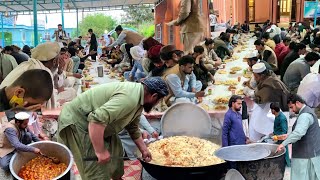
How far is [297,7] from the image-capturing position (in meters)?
30.2

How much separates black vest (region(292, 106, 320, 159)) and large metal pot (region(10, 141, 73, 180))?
274 cm

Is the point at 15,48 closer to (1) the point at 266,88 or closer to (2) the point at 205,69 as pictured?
(2) the point at 205,69

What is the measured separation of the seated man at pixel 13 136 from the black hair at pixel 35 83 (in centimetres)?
372

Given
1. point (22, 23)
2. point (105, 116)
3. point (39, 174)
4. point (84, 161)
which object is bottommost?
point (39, 174)

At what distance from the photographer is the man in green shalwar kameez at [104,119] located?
135 inches

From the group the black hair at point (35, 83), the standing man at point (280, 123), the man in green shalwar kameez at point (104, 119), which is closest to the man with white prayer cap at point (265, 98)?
the standing man at point (280, 123)

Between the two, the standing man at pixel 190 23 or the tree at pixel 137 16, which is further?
the tree at pixel 137 16

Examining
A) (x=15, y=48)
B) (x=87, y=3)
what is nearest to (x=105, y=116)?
(x=15, y=48)

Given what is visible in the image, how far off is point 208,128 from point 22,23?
138 feet

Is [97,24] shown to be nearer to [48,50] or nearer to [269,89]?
[269,89]

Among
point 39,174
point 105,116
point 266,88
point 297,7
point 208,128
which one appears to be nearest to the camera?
point 105,116

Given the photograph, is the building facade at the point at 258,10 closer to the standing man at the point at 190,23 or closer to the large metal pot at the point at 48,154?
the standing man at the point at 190,23

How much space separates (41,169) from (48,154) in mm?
182

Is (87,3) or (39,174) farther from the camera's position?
(87,3)
